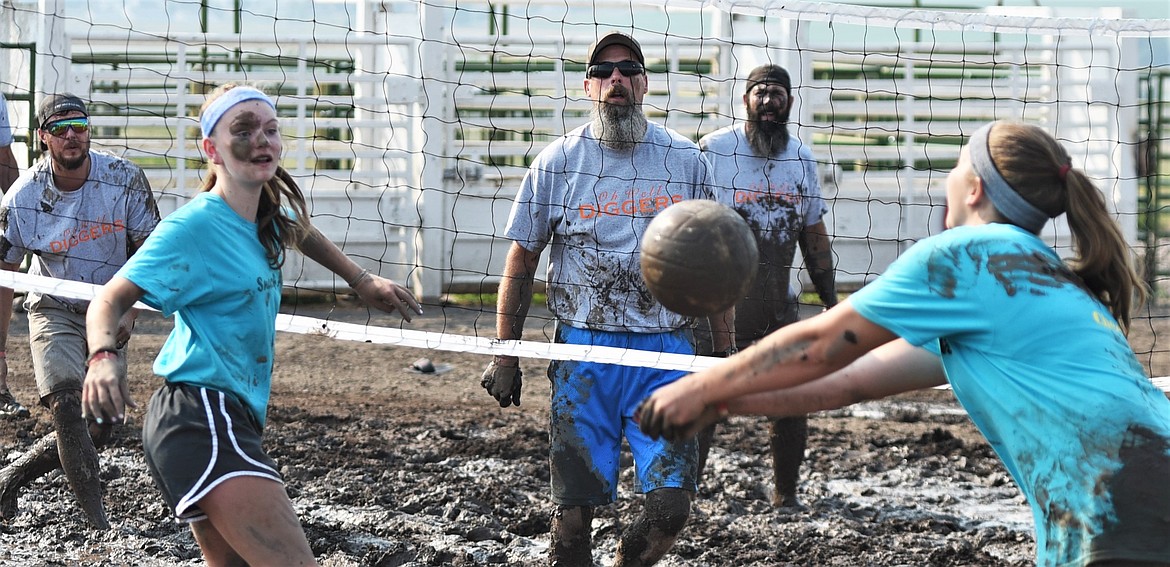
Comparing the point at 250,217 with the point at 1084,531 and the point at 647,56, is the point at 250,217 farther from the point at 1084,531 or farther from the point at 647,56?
the point at 647,56

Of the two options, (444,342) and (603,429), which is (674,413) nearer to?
(603,429)

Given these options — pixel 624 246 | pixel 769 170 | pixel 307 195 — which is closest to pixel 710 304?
pixel 624 246

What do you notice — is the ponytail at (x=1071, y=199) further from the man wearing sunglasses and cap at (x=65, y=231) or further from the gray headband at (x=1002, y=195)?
the man wearing sunglasses and cap at (x=65, y=231)

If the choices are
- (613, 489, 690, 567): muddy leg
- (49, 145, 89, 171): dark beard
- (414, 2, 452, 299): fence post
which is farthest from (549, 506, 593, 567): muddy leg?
(414, 2, 452, 299): fence post

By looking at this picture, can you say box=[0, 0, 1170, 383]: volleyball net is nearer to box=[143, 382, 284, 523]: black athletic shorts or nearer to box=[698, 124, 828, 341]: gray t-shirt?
box=[698, 124, 828, 341]: gray t-shirt

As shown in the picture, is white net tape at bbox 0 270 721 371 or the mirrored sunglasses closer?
white net tape at bbox 0 270 721 371

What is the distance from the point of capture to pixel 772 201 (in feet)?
20.9

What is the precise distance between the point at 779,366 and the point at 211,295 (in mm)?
1666

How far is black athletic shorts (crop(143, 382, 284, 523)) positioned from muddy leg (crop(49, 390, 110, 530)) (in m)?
2.27

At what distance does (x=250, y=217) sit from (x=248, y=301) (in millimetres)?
285

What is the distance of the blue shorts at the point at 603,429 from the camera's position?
4.77 meters

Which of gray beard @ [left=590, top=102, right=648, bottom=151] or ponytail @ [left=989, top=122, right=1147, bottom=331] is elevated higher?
gray beard @ [left=590, top=102, right=648, bottom=151]

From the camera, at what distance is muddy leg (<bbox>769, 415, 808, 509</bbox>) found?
20.6ft

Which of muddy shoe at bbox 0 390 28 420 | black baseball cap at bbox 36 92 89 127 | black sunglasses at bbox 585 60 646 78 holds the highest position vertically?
black sunglasses at bbox 585 60 646 78
